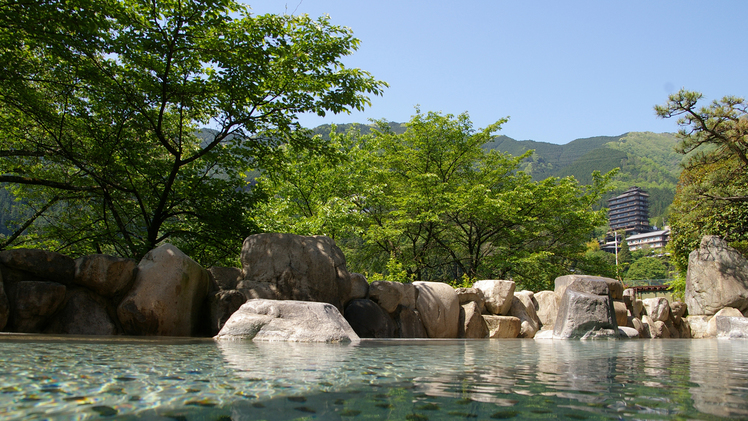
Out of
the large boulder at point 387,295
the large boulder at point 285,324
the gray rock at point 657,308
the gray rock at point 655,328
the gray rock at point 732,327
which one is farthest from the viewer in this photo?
the gray rock at point 657,308

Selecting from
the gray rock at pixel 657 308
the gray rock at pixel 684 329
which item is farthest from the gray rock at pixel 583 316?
the gray rock at pixel 684 329

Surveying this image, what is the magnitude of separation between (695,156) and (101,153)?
23.4 metres

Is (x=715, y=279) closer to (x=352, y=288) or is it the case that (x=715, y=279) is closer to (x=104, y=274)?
(x=352, y=288)

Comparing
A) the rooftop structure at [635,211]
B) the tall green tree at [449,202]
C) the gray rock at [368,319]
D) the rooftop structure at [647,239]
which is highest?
the rooftop structure at [635,211]

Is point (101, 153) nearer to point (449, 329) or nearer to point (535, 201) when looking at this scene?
point (449, 329)

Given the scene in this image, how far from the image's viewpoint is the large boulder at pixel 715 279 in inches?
742

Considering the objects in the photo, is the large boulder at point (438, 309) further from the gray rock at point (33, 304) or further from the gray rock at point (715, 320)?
the gray rock at point (715, 320)

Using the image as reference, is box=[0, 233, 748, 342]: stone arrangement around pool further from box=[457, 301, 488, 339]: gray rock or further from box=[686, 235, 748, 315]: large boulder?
box=[686, 235, 748, 315]: large boulder

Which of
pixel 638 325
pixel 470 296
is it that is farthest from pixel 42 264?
pixel 638 325

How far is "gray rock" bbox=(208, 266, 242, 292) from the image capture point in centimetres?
898

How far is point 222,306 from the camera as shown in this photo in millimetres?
8078

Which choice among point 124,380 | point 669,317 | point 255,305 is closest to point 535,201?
point 669,317

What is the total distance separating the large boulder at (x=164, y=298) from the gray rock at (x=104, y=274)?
0.21 meters

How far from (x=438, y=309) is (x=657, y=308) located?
1088 centimetres
